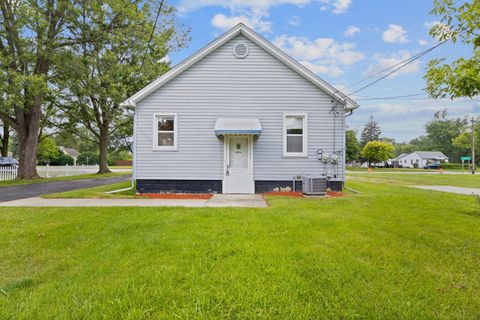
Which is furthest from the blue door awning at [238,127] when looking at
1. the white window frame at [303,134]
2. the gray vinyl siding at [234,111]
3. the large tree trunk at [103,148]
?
the large tree trunk at [103,148]

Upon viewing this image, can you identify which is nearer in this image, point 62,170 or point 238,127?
point 238,127

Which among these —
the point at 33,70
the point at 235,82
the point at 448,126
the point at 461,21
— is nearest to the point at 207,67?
the point at 235,82

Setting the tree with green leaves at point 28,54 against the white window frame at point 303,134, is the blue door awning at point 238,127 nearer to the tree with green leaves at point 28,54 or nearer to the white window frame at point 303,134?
the white window frame at point 303,134

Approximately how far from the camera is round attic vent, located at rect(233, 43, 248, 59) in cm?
985

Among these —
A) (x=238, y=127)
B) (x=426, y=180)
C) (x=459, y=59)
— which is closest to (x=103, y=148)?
(x=238, y=127)

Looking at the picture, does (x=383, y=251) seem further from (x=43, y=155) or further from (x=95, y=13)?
(x=43, y=155)

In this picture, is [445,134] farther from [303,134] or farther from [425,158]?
[303,134]

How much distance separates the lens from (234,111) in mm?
9875

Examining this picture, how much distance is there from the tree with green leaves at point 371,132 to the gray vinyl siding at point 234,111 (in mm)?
76679

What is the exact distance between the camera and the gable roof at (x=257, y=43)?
31.5 ft

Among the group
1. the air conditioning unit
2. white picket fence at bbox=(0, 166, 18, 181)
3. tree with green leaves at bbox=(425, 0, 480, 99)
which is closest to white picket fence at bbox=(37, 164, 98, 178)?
white picket fence at bbox=(0, 166, 18, 181)

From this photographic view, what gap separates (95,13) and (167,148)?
11.4 meters

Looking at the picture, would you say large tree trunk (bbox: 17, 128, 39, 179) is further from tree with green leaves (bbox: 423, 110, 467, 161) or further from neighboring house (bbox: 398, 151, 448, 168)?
tree with green leaves (bbox: 423, 110, 467, 161)

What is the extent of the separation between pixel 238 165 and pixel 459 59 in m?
7.07
